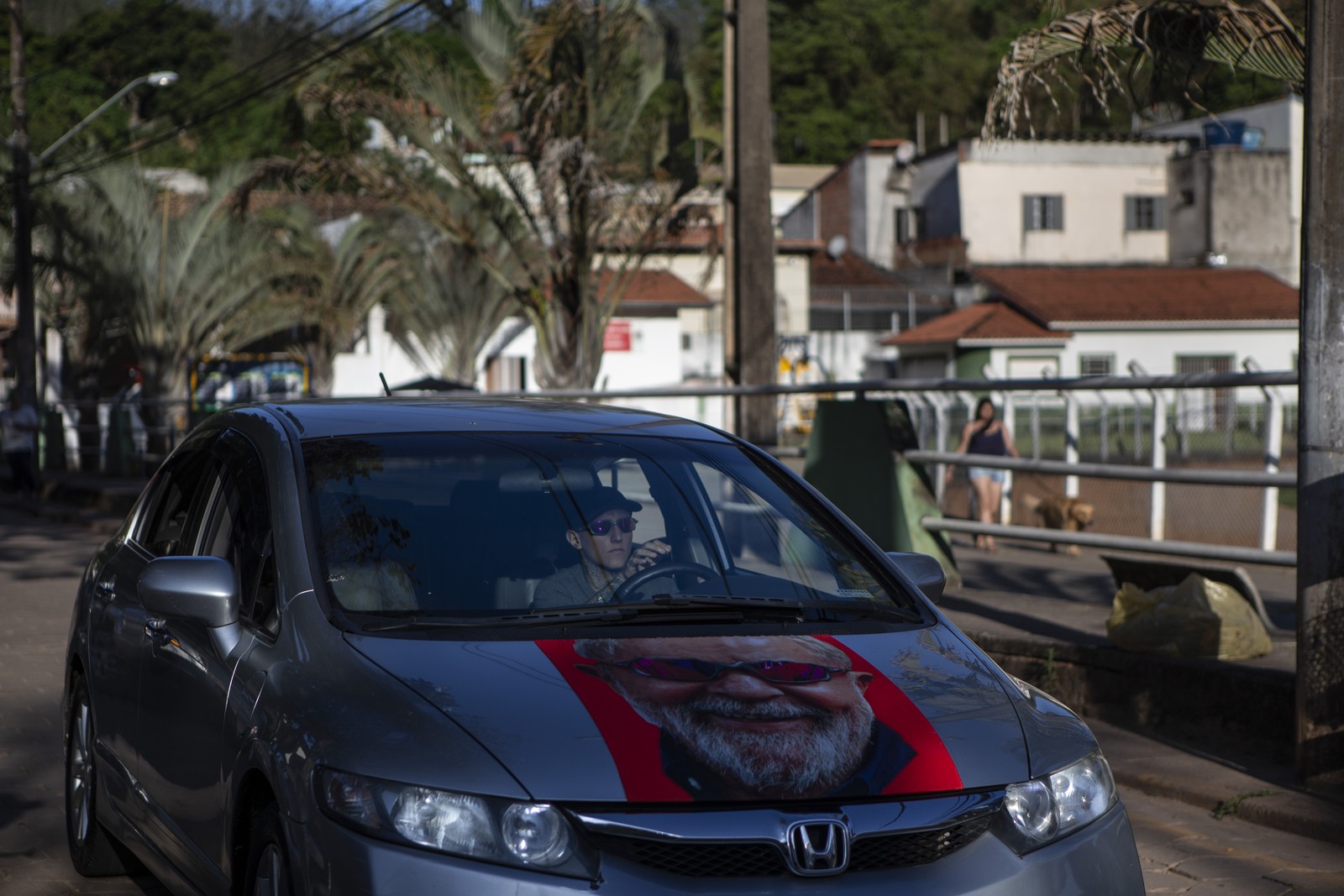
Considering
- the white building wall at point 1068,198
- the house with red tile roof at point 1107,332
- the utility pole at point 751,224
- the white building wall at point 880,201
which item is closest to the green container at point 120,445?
the utility pole at point 751,224

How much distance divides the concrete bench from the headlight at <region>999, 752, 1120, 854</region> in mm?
4793

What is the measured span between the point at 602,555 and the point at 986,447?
1293cm

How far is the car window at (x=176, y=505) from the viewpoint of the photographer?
187 inches

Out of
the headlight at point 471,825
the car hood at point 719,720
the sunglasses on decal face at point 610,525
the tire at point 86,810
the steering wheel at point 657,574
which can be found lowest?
the tire at point 86,810

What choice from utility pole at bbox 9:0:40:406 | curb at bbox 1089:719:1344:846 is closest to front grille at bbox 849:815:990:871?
curb at bbox 1089:719:1344:846

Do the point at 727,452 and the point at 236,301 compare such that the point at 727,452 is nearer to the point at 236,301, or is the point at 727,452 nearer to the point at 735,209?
the point at 735,209

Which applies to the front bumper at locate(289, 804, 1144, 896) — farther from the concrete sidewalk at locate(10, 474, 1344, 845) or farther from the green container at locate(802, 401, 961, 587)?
the green container at locate(802, 401, 961, 587)

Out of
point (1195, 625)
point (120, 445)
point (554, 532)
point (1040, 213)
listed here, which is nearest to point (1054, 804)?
point (554, 532)

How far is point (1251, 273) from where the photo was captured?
172 ft

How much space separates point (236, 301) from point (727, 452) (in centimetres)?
2541

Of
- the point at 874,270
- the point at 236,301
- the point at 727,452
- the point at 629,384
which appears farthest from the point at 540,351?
the point at 874,270

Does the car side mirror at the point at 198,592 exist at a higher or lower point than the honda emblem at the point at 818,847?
higher

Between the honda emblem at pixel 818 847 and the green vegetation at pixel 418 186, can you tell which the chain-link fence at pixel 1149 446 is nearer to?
the green vegetation at pixel 418 186

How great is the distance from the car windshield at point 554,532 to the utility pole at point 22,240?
24050mm
